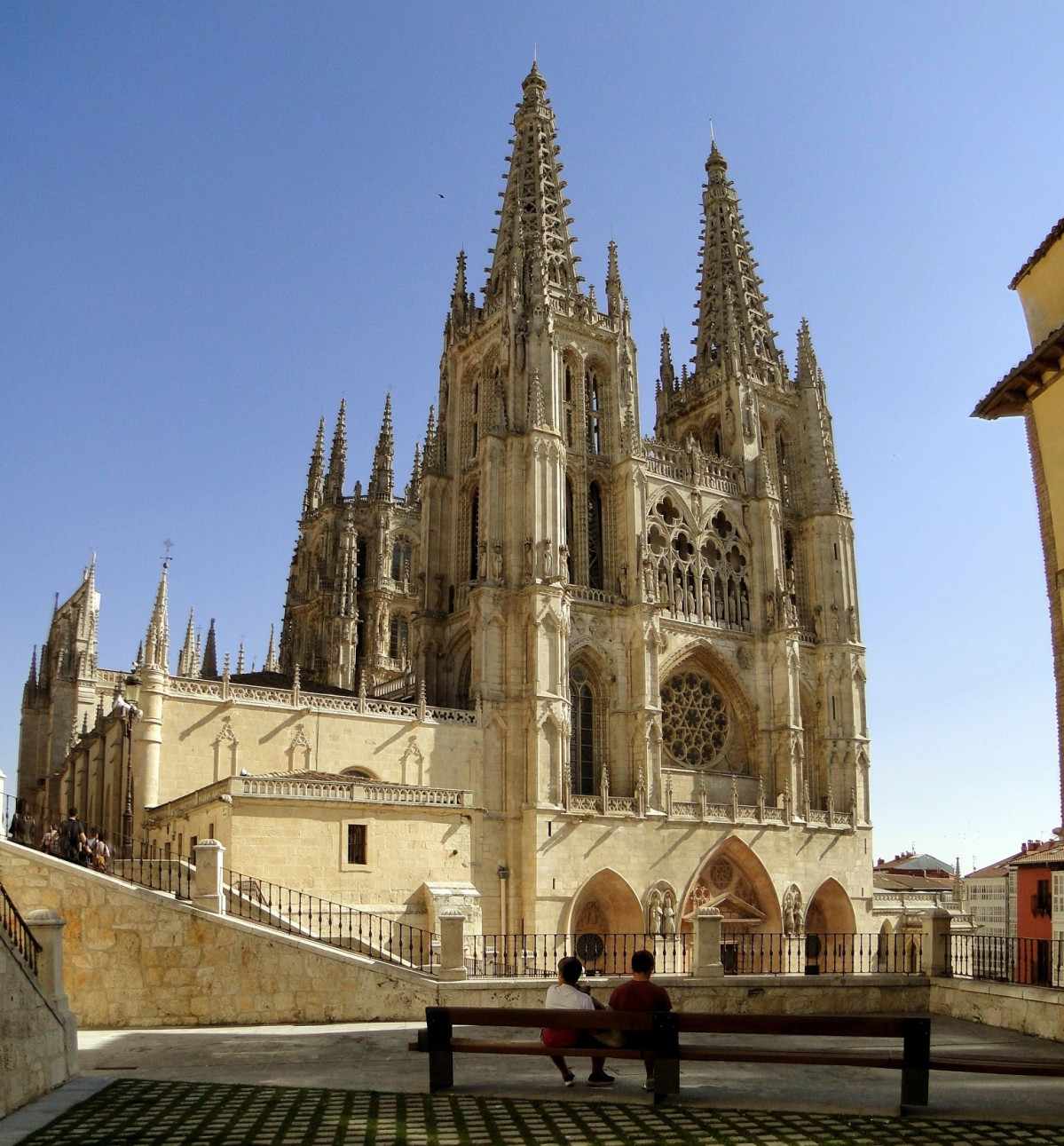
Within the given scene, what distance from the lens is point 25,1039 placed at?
9242mm

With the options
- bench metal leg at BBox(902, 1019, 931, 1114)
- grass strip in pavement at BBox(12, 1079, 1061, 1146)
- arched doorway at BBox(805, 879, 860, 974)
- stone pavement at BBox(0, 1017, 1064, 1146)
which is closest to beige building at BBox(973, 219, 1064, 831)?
stone pavement at BBox(0, 1017, 1064, 1146)

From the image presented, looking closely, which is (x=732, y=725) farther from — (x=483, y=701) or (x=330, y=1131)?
(x=330, y=1131)

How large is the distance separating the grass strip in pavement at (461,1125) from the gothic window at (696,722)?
100 feet

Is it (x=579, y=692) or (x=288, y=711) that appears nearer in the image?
(x=288, y=711)

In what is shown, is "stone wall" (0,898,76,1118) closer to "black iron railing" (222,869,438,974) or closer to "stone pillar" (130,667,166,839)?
"black iron railing" (222,869,438,974)

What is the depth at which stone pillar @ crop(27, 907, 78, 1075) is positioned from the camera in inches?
414

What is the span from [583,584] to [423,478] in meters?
7.42

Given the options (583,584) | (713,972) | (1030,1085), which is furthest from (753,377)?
(1030,1085)

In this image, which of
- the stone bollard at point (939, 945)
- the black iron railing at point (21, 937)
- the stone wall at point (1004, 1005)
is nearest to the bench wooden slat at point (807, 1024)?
the black iron railing at point (21, 937)

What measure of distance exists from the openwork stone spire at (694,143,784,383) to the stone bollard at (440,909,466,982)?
1271 inches

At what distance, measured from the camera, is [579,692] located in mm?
36656

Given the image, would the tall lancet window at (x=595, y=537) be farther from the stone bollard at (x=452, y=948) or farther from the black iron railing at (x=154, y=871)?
the stone bollard at (x=452, y=948)

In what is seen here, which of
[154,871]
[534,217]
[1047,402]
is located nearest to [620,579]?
[534,217]

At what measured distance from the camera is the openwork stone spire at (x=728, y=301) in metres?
46.3
